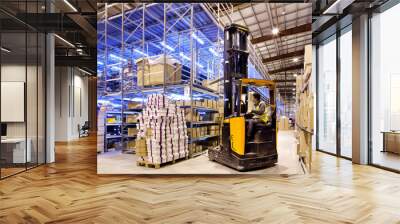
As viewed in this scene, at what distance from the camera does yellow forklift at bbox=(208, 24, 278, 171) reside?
16.6 feet

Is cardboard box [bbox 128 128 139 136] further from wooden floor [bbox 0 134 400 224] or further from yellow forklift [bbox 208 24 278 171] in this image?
yellow forklift [bbox 208 24 278 171]

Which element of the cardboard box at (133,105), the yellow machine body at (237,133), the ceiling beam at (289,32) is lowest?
the yellow machine body at (237,133)

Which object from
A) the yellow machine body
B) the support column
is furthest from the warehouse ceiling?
the support column

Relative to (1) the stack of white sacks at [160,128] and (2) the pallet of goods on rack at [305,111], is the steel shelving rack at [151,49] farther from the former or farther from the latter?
(2) the pallet of goods on rack at [305,111]

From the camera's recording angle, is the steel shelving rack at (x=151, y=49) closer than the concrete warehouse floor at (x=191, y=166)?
Yes

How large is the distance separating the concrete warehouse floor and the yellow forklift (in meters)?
0.12

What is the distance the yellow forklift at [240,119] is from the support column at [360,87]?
2421 mm

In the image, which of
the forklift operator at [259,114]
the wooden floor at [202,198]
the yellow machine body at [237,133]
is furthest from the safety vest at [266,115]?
the wooden floor at [202,198]

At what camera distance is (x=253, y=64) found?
5348 millimetres

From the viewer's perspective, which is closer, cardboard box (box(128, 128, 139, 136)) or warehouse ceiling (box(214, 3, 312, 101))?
warehouse ceiling (box(214, 3, 312, 101))

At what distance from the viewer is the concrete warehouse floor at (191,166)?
527cm

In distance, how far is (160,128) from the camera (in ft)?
17.3

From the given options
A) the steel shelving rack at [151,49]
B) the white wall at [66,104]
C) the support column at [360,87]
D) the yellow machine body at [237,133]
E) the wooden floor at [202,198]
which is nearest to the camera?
the wooden floor at [202,198]

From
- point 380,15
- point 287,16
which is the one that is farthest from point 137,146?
point 380,15
